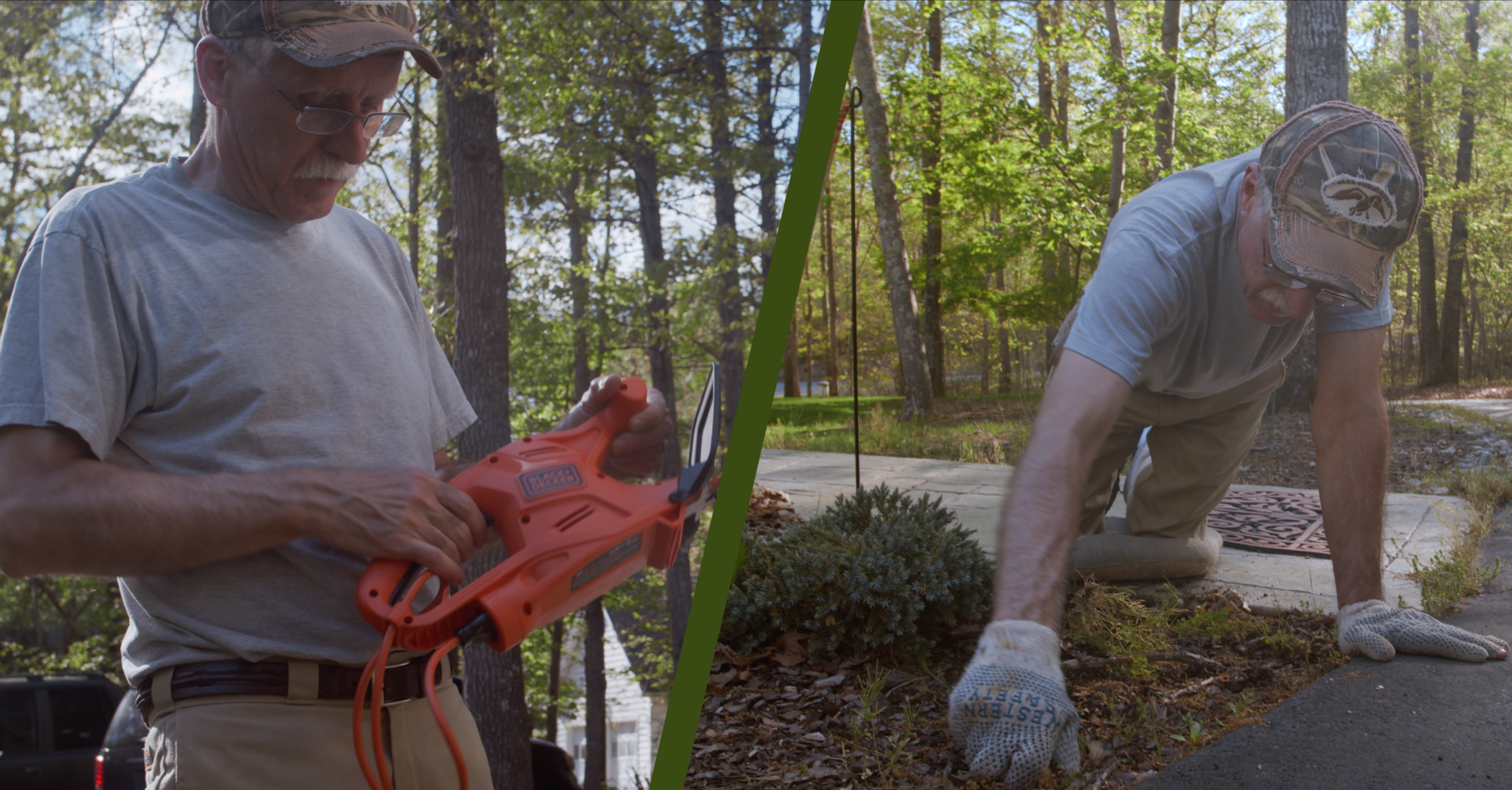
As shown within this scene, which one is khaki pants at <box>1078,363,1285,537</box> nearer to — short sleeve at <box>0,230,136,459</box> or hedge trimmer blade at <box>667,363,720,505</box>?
hedge trimmer blade at <box>667,363,720,505</box>

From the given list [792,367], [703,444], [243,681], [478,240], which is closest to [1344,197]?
[792,367]

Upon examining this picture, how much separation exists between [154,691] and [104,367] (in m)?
0.49

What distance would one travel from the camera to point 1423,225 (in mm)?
880

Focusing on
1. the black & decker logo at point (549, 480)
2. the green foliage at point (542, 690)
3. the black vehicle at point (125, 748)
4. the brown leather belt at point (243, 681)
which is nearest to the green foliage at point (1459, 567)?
the black & decker logo at point (549, 480)

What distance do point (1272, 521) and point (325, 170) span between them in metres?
1.42

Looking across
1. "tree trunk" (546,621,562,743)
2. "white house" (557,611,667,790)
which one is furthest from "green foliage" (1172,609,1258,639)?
"white house" (557,611,667,790)

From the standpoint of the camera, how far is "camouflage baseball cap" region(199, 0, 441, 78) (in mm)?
1334

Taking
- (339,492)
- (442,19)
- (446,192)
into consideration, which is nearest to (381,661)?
(339,492)

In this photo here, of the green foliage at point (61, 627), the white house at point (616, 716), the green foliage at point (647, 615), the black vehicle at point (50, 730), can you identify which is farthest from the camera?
the white house at point (616, 716)

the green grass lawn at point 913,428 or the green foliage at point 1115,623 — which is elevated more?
the green grass lawn at point 913,428

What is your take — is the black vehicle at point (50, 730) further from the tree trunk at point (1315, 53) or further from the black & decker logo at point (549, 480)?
the tree trunk at point (1315, 53)

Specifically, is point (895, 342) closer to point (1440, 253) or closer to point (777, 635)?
point (777, 635)

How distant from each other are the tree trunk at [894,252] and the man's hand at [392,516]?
70cm

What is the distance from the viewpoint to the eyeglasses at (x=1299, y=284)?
2.95ft
